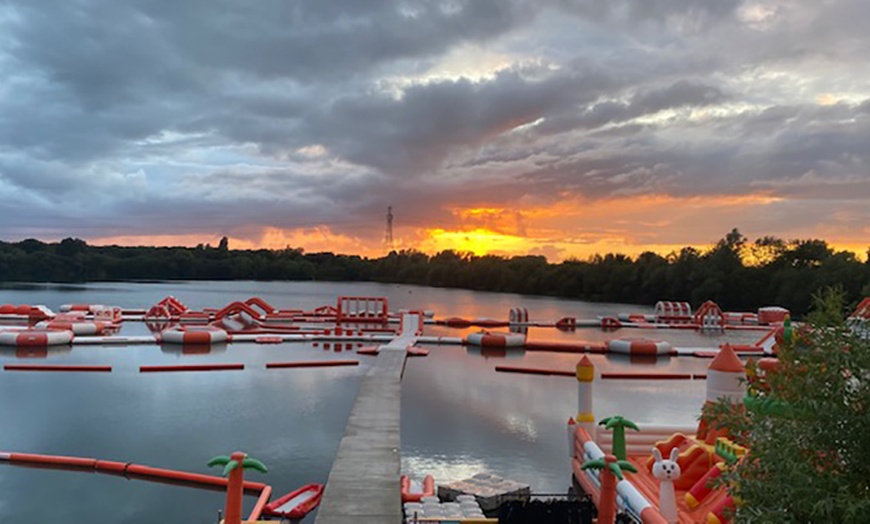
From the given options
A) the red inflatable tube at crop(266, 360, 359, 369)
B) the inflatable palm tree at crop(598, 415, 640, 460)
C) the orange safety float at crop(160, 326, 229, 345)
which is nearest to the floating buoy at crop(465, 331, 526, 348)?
the red inflatable tube at crop(266, 360, 359, 369)

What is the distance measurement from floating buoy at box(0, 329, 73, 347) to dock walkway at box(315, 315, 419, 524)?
1655 centimetres

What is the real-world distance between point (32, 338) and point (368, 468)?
21.6 m

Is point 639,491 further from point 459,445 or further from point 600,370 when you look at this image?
Answer: point 600,370

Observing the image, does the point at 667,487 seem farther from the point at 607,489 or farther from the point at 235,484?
the point at 235,484

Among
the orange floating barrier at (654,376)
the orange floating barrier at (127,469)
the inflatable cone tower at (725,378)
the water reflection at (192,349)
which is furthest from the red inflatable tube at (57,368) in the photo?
the inflatable cone tower at (725,378)

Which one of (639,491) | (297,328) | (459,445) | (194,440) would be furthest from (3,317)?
(639,491)

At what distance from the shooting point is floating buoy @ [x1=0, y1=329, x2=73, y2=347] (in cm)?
2564

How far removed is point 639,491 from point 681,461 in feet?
2.41

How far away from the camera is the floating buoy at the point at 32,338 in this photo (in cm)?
2564

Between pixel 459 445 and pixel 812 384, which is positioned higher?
pixel 812 384

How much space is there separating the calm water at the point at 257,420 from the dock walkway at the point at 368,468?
709 millimetres

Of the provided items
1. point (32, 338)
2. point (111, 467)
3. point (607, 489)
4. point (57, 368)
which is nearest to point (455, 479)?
point (607, 489)

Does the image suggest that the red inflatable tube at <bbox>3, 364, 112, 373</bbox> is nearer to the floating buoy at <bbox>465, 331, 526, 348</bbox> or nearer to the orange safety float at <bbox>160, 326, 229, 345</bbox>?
the orange safety float at <bbox>160, 326, 229, 345</bbox>

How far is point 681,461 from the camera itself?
858cm
